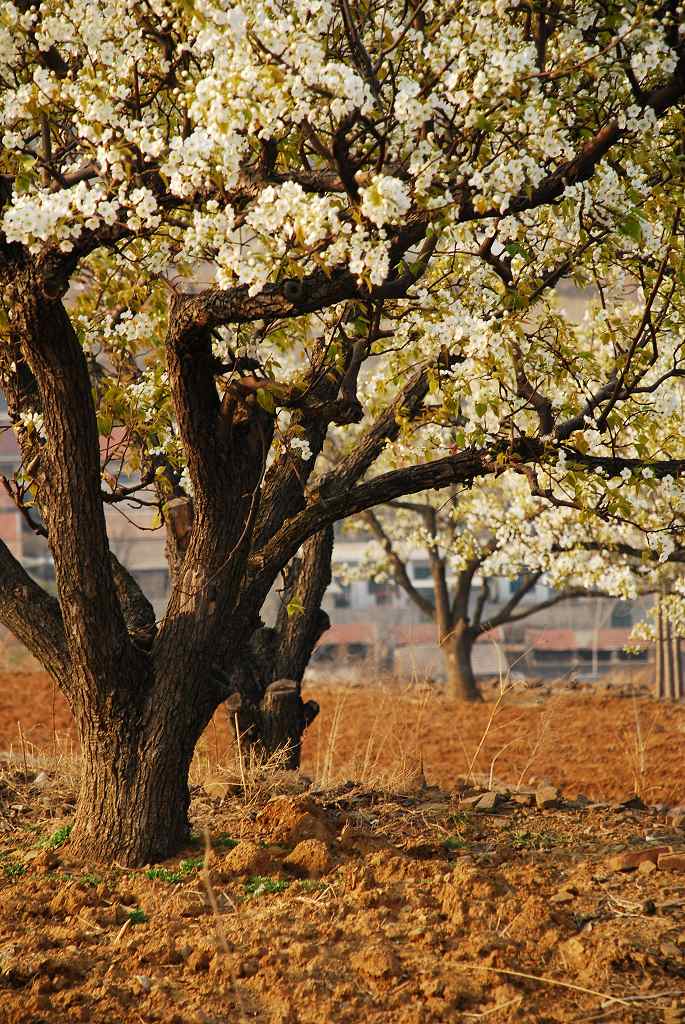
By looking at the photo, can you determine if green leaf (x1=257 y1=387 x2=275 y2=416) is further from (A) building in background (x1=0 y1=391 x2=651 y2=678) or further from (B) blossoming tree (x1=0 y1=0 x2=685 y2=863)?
(A) building in background (x1=0 y1=391 x2=651 y2=678)

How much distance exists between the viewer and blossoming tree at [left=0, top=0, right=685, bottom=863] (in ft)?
15.4

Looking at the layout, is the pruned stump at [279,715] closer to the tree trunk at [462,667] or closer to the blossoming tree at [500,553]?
the blossoming tree at [500,553]

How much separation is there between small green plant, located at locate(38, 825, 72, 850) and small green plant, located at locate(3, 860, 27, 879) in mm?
299

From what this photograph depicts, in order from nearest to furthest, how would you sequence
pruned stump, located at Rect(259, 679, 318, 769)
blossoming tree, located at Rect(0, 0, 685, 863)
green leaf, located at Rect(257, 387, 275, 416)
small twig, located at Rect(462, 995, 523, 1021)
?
small twig, located at Rect(462, 995, 523, 1021), blossoming tree, located at Rect(0, 0, 685, 863), green leaf, located at Rect(257, 387, 275, 416), pruned stump, located at Rect(259, 679, 318, 769)

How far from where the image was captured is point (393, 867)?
5.70m

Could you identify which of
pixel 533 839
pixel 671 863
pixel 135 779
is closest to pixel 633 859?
pixel 671 863

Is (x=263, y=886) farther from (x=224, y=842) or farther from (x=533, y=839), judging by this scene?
(x=533, y=839)

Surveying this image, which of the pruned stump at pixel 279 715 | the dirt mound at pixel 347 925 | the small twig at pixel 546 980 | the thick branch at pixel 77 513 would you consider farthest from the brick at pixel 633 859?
the pruned stump at pixel 279 715

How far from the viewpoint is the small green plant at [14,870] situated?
19.1 feet

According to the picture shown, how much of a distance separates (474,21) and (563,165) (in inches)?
32.3

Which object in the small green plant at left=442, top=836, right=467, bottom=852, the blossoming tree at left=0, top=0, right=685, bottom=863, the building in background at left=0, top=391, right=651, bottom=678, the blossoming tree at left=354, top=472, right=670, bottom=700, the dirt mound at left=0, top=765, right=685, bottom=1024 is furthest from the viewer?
the building in background at left=0, top=391, right=651, bottom=678

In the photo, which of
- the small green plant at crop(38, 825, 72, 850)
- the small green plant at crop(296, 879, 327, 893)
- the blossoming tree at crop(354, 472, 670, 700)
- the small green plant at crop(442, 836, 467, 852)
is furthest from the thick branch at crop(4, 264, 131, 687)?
the blossoming tree at crop(354, 472, 670, 700)

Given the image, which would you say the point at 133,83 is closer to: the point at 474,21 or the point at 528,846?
the point at 474,21

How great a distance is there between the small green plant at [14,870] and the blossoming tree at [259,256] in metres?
0.43
